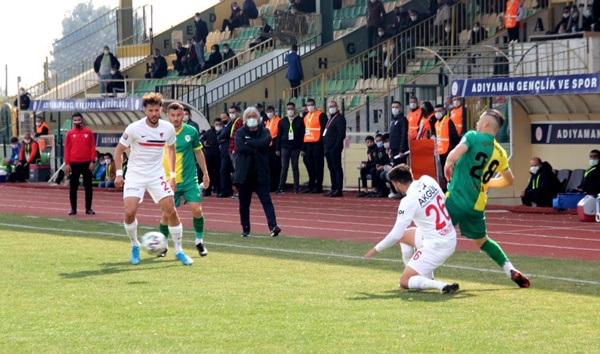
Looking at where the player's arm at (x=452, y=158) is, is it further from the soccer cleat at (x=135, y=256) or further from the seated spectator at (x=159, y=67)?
the seated spectator at (x=159, y=67)

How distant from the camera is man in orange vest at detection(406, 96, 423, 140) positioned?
1046 inches

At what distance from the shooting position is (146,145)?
560 inches

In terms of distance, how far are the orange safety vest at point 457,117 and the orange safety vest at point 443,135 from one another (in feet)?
1.38

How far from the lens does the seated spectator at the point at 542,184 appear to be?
23172 millimetres

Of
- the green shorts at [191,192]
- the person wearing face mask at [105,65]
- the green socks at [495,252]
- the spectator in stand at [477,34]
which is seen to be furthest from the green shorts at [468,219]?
the person wearing face mask at [105,65]

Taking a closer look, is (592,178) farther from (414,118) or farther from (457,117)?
(414,118)

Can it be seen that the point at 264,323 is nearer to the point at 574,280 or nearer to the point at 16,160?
the point at 574,280

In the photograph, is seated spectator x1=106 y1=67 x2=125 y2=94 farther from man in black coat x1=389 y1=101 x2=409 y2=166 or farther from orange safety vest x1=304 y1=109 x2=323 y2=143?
man in black coat x1=389 y1=101 x2=409 y2=166

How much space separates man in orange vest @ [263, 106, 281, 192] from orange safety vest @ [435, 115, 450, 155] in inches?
216

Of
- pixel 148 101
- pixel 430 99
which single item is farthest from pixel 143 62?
pixel 148 101

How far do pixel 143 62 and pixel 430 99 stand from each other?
1923 cm

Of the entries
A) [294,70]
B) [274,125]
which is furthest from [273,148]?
[294,70]

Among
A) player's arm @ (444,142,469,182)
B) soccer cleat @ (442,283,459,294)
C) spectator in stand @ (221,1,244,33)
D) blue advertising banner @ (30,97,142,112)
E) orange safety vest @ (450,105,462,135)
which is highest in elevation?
spectator in stand @ (221,1,244,33)

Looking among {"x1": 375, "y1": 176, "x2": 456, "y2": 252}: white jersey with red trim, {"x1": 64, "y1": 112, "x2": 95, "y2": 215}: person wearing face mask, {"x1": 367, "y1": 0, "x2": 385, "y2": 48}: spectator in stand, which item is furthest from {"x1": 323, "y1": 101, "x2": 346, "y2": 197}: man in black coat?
{"x1": 375, "y1": 176, "x2": 456, "y2": 252}: white jersey with red trim
